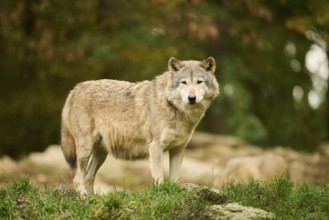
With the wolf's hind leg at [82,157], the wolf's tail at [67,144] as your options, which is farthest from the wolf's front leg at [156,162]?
the wolf's tail at [67,144]

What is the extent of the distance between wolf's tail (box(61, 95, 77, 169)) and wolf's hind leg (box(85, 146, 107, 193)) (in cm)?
22

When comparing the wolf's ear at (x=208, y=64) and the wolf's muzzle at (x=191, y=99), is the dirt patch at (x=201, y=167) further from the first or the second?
the wolf's muzzle at (x=191, y=99)

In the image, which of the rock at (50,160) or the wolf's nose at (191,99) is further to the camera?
the rock at (50,160)

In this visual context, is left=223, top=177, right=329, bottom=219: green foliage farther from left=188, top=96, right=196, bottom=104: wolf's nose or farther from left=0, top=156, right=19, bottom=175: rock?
left=0, top=156, right=19, bottom=175: rock

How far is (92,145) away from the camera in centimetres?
956

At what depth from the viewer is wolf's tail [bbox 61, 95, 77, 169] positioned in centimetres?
977

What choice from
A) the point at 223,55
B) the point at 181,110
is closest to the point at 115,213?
the point at 181,110

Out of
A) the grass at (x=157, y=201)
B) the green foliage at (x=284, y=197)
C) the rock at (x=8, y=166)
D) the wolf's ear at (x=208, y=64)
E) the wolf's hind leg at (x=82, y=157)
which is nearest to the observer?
the grass at (x=157, y=201)

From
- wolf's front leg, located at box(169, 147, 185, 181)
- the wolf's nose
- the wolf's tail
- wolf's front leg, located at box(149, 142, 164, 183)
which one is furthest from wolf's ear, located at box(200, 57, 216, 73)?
the wolf's tail

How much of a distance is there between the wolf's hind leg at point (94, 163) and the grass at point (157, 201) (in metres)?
1.55

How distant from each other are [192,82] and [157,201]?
74.6 inches

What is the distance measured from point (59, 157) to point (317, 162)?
5.54m

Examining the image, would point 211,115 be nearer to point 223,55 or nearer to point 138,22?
point 223,55

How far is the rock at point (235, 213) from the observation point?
7.02 meters
